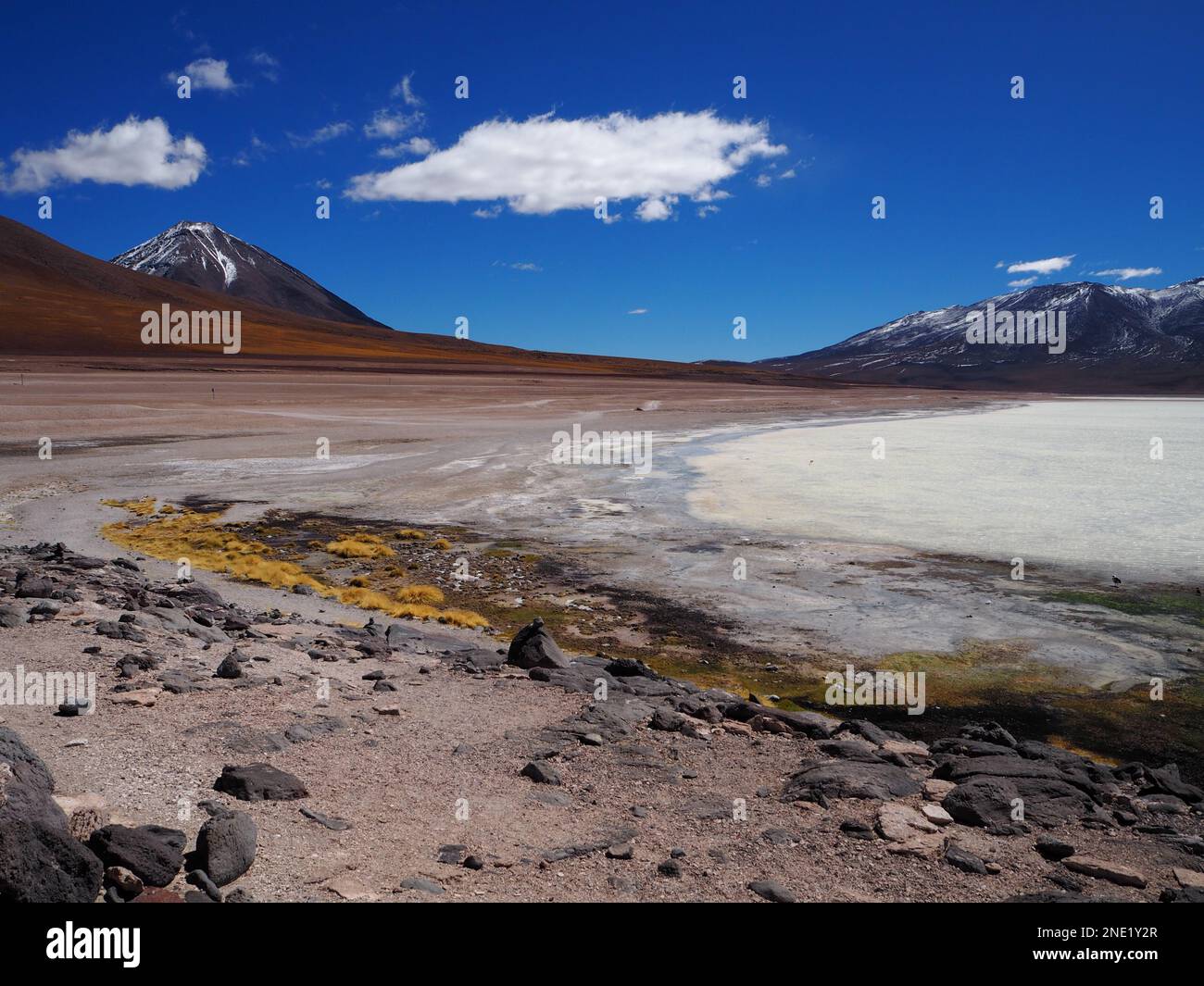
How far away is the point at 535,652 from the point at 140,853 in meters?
5.61

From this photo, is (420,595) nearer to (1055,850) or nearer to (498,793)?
(498,793)

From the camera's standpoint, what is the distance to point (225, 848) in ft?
15.6

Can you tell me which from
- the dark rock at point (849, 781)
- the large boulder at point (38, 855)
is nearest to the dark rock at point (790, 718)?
the dark rock at point (849, 781)

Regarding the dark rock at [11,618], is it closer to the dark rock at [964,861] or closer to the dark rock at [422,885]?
the dark rock at [422,885]

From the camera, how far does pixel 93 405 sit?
49875mm

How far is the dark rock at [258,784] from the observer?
18.8 feet

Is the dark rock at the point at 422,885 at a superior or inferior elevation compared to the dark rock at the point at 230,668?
inferior

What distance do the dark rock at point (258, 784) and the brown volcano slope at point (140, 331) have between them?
8870cm

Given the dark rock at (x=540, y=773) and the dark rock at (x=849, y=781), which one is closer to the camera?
the dark rock at (x=849, y=781)

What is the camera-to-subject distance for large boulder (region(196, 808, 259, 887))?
15.3ft

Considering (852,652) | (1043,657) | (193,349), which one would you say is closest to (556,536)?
(852,652)

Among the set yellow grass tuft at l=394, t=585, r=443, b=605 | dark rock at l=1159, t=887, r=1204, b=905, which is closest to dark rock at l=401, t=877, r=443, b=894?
dark rock at l=1159, t=887, r=1204, b=905

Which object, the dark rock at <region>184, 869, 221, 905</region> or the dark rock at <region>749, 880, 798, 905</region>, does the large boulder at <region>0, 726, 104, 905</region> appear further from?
the dark rock at <region>749, 880, 798, 905</region>

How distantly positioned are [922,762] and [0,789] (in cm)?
678
